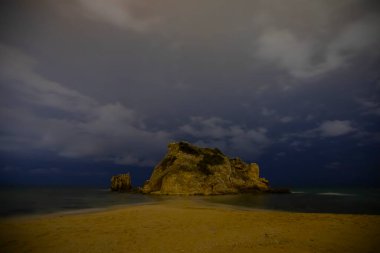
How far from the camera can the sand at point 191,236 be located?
33.2ft

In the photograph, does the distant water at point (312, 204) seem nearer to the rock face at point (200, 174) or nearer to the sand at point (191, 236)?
the rock face at point (200, 174)

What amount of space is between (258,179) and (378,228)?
79.5 m

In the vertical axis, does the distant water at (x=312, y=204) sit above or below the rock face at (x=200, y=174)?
below

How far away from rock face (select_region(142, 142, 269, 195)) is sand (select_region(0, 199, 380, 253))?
55042 mm

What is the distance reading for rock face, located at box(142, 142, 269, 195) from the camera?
70375mm

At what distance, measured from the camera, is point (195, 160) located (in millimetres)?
78875

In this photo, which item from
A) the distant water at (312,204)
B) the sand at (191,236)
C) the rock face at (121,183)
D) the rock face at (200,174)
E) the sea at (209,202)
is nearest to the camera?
the sand at (191,236)

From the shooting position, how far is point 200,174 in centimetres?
7356

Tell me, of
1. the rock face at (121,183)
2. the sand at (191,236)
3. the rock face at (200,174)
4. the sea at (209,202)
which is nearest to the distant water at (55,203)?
the sea at (209,202)

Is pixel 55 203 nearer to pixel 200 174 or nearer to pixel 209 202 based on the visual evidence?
pixel 209 202

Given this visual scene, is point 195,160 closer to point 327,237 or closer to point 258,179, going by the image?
point 258,179

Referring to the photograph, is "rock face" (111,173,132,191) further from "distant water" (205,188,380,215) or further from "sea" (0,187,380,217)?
"distant water" (205,188,380,215)

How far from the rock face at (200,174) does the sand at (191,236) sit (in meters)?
55.0

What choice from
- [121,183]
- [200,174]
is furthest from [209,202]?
[121,183]
